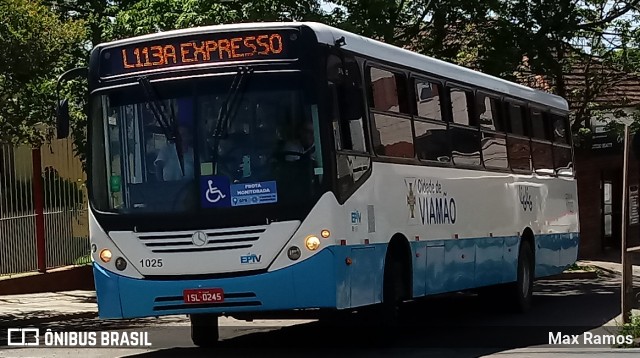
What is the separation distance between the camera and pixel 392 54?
45.5 feet

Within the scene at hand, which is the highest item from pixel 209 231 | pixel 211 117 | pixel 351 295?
pixel 211 117

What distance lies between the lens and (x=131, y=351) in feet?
45.9

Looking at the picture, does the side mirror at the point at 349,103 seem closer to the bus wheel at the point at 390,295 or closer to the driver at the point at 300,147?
the driver at the point at 300,147

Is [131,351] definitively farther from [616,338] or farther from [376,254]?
[616,338]

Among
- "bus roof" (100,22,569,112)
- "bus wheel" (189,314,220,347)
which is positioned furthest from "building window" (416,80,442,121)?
"bus wheel" (189,314,220,347)

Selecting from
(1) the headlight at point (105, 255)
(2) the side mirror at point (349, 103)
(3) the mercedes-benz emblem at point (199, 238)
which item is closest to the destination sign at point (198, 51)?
(2) the side mirror at point (349, 103)

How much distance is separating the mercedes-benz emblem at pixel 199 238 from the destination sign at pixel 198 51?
1746mm

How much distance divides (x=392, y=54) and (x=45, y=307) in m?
9.25

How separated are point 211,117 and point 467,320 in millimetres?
7032

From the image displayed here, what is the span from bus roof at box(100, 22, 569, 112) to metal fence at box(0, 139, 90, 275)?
9164mm

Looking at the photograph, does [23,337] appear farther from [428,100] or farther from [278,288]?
[428,100]

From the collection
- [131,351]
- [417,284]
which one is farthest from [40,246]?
[417,284]

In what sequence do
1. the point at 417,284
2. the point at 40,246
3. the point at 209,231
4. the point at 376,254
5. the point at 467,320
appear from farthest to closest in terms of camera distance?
1. the point at 40,246
2. the point at 467,320
3. the point at 417,284
4. the point at 376,254
5. the point at 209,231
